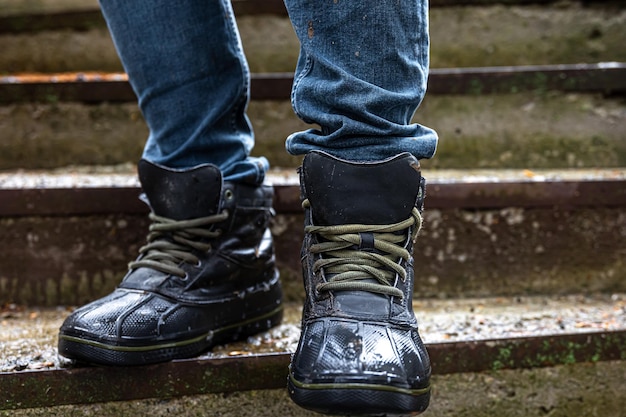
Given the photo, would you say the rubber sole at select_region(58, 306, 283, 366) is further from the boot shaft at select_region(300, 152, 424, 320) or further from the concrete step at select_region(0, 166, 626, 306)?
the concrete step at select_region(0, 166, 626, 306)

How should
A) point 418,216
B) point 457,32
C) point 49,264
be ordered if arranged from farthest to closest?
point 457,32
point 49,264
point 418,216

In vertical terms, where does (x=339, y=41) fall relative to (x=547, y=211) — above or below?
above

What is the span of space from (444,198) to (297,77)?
0.49 metres

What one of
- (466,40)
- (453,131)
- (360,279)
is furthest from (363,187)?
(466,40)

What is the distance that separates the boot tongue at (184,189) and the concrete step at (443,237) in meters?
0.23

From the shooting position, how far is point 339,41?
0.73 meters

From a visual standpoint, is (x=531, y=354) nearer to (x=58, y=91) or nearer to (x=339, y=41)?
(x=339, y=41)

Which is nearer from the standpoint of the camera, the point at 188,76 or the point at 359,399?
the point at 359,399

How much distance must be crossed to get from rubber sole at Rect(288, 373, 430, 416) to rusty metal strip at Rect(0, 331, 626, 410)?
0.19 metres

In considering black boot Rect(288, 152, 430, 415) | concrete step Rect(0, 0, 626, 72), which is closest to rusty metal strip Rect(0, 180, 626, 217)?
black boot Rect(288, 152, 430, 415)

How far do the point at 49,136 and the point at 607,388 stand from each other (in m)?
1.26

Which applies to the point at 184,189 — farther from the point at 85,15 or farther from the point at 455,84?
the point at 85,15

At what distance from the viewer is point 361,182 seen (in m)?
0.75

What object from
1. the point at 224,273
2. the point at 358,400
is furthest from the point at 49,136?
the point at 358,400
